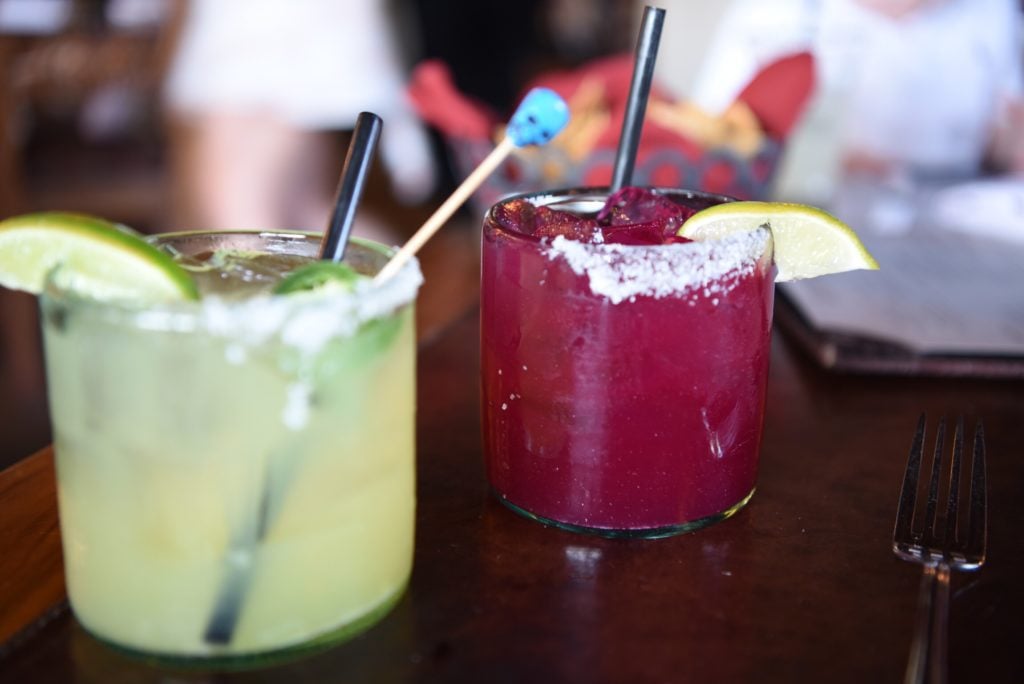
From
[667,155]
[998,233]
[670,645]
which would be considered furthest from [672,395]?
[998,233]

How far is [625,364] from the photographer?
2.26ft

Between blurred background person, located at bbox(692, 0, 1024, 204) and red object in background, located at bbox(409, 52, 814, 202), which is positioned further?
blurred background person, located at bbox(692, 0, 1024, 204)

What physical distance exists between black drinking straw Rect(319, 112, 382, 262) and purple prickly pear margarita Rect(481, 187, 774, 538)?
0.13 metres

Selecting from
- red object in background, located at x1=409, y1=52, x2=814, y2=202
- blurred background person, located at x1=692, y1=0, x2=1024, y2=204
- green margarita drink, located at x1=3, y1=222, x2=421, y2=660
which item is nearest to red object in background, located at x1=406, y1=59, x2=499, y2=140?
red object in background, located at x1=409, y1=52, x2=814, y2=202

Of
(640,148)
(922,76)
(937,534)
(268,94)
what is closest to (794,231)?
(937,534)

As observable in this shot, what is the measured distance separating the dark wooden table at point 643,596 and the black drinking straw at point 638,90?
267mm

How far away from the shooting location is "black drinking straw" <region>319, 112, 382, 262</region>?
2.01ft

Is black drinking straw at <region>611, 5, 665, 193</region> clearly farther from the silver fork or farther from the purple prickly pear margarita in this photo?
the silver fork

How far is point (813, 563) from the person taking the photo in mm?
699

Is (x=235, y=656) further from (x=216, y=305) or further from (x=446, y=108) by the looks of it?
(x=446, y=108)

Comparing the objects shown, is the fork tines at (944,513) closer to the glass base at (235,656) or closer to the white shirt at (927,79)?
the glass base at (235,656)

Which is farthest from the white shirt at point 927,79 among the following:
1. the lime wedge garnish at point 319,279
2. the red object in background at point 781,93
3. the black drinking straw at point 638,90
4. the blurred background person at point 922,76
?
the lime wedge garnish at point 319,279

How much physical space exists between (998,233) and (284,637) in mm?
1531

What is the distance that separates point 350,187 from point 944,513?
49 cm
